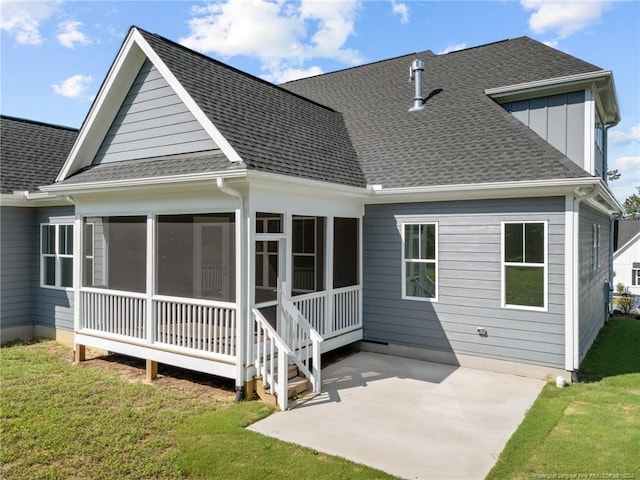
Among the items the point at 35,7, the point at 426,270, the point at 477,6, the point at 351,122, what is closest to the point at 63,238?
the point at 35,7

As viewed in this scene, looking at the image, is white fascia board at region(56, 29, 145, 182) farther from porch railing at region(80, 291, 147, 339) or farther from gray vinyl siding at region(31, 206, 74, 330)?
porch railing at region(80, 291, 147, 339)

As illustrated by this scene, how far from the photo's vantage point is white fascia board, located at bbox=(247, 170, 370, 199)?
20.2 ft

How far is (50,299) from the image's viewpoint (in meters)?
A: 10.4

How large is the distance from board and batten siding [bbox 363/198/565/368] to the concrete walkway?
1.94 ft

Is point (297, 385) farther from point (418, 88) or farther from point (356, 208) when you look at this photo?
point (418, 88)

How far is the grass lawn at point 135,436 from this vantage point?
4340mm

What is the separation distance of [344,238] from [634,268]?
119 ft

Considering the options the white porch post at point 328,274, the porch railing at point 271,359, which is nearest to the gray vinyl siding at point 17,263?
the porch railing at point 271,359

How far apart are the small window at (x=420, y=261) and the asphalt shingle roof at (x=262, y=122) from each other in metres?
1.46

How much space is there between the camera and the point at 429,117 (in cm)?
1007

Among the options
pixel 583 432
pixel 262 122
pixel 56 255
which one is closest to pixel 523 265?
pixel 583 432

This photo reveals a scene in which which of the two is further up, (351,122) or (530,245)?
(351,122)

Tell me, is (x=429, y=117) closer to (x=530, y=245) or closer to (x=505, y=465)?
(x=530, y=245)

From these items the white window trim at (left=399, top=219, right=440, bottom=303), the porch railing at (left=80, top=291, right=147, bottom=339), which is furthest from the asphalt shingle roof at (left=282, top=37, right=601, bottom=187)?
the porch railing at (left=80, top=291, right=147, bottom=339)
